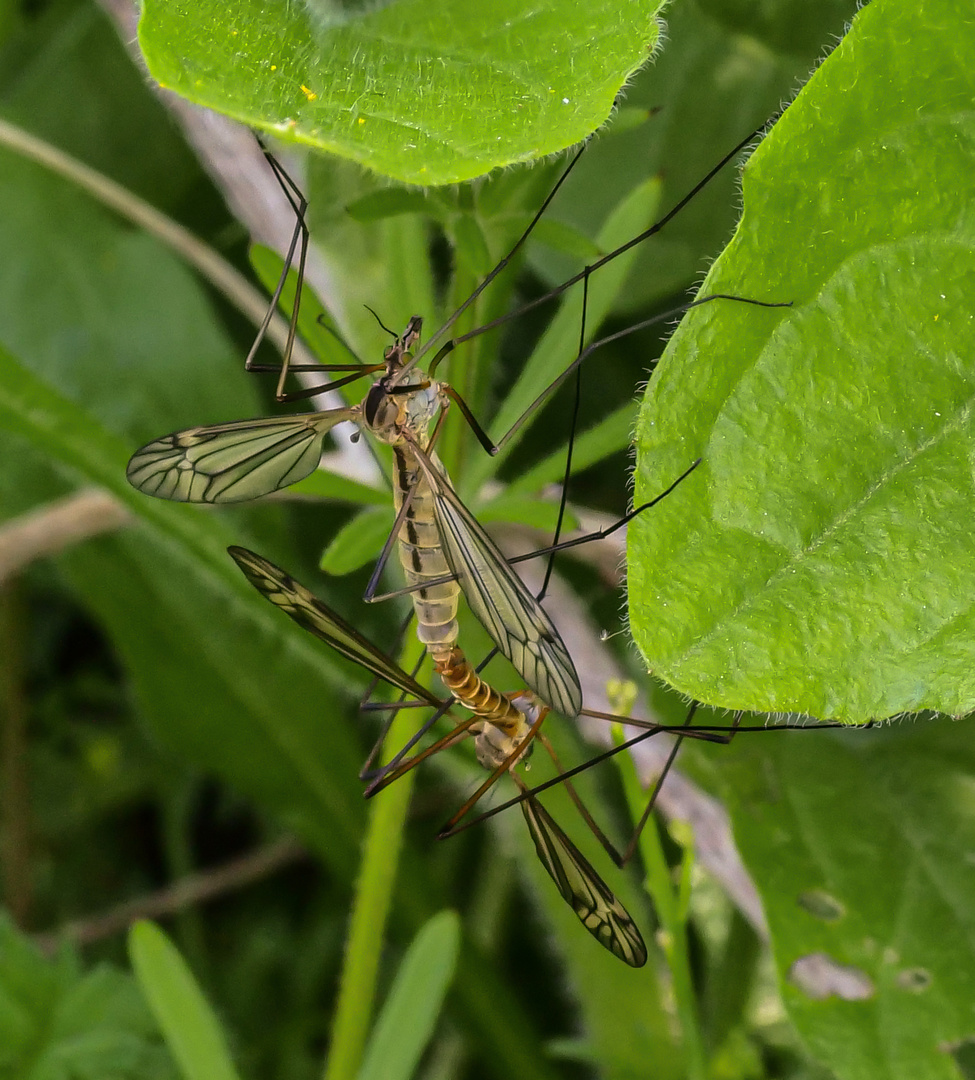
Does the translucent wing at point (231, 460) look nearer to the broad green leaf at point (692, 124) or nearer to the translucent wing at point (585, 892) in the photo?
the translucent wing at point (585, 892)

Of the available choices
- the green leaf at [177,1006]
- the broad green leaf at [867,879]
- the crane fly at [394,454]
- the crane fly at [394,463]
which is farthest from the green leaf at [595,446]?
the green leaf at [177,1006]

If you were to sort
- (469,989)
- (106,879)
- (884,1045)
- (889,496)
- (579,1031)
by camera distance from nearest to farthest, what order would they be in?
1. (889,496)
2. (884,1045)
3. (469,989)
4. (579,1031)
5. (106,879)

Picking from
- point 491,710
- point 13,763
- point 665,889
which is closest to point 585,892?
point 665,889

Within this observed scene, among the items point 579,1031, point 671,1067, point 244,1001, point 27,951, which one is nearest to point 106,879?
point 244,1001

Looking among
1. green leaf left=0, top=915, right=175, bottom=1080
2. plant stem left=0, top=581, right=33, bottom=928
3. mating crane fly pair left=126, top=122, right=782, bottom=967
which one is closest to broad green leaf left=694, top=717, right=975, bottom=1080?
mating crane fly pair left=126, top=122, right=782, bottom=967

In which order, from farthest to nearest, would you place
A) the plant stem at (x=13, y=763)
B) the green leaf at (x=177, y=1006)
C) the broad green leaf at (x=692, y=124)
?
the plant stem at (x=13, y=763)
the broad green leaf at (x=692, y=124)
the green leaf at (x=177, y=1006)

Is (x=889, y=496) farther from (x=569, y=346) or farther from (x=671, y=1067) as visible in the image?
(x=671, y=1067)
